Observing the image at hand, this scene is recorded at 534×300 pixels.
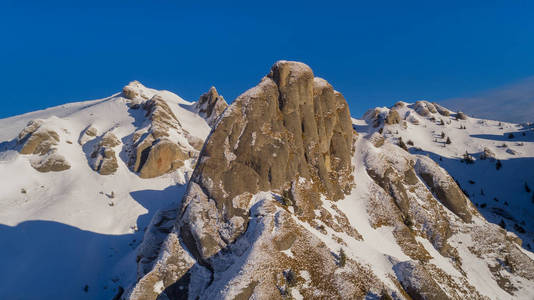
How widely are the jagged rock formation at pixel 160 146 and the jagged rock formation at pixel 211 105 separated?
1655 centimetres

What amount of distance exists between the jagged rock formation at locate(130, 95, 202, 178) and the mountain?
4342 millimetres

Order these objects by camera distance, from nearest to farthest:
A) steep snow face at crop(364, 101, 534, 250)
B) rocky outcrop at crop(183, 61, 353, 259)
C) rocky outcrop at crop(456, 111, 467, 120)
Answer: rocky outcrop at crop(183, 61, 353, 259) → steep snow face at crop(364, 101, 534, 250) → rocky outcrop at crop(456, 111, 467, 120)

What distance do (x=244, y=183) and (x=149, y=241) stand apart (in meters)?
11.9

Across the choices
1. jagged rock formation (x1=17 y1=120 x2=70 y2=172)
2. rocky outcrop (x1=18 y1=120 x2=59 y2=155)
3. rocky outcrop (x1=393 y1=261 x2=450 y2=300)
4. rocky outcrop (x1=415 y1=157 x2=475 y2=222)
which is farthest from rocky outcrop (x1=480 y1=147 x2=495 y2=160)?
rocky outcrop (x1=18 y1=120 x2=59 y2=155)

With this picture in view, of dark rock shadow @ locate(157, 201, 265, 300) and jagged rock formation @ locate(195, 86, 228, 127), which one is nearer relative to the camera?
dark rock shadow @ locate(157, 201, 265, 300)

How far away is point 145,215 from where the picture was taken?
1719 inches

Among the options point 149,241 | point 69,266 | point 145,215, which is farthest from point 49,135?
point 149,241

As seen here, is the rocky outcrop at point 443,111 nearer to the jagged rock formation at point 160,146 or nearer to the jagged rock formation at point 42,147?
the jagged rock formation at point 160,146

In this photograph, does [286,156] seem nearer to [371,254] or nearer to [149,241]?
[371,254]

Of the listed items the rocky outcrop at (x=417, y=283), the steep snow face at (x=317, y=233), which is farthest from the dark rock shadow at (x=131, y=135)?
the rocky outcrop at (x=417, y=283)

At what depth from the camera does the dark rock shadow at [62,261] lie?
29.0 meters

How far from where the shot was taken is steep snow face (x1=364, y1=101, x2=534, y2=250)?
153ft

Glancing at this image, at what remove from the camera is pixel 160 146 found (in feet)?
185

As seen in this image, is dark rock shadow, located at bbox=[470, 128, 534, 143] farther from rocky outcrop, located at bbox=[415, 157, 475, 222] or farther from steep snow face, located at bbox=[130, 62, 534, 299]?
steep snow face, located at bbox=[130, 62, 534, 299]
